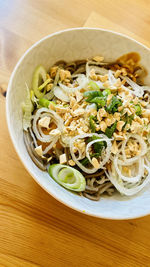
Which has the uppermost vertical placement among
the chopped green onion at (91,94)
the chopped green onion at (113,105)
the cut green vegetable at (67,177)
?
the chopped green onion at (113,105)

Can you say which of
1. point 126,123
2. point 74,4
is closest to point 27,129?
point 126,123

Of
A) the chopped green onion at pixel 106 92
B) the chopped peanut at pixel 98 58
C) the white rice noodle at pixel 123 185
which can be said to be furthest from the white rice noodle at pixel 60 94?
the white rice noodle at pixel 123 185

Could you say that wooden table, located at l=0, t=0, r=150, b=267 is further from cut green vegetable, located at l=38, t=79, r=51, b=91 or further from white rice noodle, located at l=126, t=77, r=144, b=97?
white rice noodle, located at l=126, t=77, r=144, b=97

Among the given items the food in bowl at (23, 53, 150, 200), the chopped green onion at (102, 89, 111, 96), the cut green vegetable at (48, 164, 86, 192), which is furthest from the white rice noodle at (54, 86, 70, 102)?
the cut green vegetable at (48, 164, 86, 192)

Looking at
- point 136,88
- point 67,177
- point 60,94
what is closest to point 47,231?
point 67,177

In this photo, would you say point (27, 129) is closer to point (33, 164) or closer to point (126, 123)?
point (33, 164)

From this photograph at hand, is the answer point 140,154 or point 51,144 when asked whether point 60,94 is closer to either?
point 51,144

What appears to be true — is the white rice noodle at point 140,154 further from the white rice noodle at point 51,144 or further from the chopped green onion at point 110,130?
the white rice noodle at point 51,144
